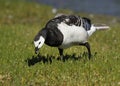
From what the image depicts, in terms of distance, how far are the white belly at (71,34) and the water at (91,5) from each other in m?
22.9

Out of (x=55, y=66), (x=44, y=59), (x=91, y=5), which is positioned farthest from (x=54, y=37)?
(x=91, y=5)

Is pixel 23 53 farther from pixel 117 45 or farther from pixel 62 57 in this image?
pixel 117 45

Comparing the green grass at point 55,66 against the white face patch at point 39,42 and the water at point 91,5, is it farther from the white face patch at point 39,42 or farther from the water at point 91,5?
the water at point 91,5

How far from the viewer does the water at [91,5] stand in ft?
118

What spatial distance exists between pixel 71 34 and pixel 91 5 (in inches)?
1045

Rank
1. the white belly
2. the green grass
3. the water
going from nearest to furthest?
the green grass → the white belly → the water

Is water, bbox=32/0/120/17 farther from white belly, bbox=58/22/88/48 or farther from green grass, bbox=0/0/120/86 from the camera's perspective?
white belly, bbox=58/22/88/48

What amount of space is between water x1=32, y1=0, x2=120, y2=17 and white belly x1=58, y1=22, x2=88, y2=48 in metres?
22.9

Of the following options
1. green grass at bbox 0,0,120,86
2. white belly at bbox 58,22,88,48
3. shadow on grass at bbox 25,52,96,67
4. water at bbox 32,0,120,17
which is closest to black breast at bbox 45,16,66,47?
white belly at bbox 58,22,88,48

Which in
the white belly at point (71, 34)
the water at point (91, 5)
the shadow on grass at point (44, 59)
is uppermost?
the white belly at point (71, 34)

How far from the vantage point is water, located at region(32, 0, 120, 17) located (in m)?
36.0

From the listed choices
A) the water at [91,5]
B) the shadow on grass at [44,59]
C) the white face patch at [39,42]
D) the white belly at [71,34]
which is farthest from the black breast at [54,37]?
the water at [91,5]

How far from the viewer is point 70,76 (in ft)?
37.8

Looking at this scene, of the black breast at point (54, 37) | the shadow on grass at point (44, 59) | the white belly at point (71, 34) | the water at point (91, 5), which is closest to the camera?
the black breast at point (54, 37)
